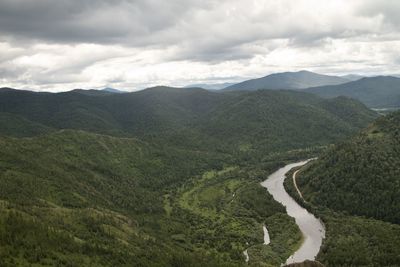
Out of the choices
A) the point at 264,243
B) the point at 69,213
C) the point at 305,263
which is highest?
the point at 69,213

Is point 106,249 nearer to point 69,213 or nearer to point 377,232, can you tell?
point 69,213

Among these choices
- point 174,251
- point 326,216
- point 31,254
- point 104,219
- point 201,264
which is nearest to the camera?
point 31,254

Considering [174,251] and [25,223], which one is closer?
[25,223]

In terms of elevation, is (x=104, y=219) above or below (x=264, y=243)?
above

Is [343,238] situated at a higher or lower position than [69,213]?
lower

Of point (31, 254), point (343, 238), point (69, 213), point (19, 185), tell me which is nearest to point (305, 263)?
point (343, 238)

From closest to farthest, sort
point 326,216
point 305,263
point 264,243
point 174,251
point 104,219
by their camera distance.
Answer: point 305,263, point 174,251, point 104,219, point 264,243, point 326,216

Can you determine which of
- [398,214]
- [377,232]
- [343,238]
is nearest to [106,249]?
[343,238]

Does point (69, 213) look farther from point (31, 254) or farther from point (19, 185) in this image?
point (31, 254)

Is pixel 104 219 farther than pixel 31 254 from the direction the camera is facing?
Yes
